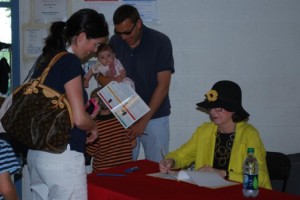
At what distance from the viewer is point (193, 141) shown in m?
3.13

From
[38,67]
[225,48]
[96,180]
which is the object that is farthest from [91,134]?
[225,48]

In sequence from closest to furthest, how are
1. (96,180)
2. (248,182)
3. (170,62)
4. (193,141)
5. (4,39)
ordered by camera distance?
(248,182)
(96,180)
(193,141)
(170,62)
(4,39)

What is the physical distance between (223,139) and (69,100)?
1031mm

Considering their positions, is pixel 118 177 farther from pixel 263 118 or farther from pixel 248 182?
pixel 263 118

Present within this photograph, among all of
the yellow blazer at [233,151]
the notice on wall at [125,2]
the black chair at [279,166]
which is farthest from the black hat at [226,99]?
the notice on wall at [125,2]

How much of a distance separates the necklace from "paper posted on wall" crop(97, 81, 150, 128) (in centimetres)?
77

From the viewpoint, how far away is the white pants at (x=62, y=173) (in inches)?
92.2

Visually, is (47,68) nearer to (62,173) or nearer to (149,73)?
(62,173)

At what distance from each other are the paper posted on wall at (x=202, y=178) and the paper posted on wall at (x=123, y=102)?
916 mm

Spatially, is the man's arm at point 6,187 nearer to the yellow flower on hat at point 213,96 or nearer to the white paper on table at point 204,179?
the white paper on table at point 204,179

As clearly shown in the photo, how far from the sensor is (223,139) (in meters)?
2.97

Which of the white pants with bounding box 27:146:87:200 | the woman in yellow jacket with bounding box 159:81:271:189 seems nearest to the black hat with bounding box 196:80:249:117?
the woman in yellow jacket with bounding box 159:81:271:189

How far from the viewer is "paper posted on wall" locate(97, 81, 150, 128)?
3543 mm

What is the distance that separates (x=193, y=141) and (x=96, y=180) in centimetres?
74
